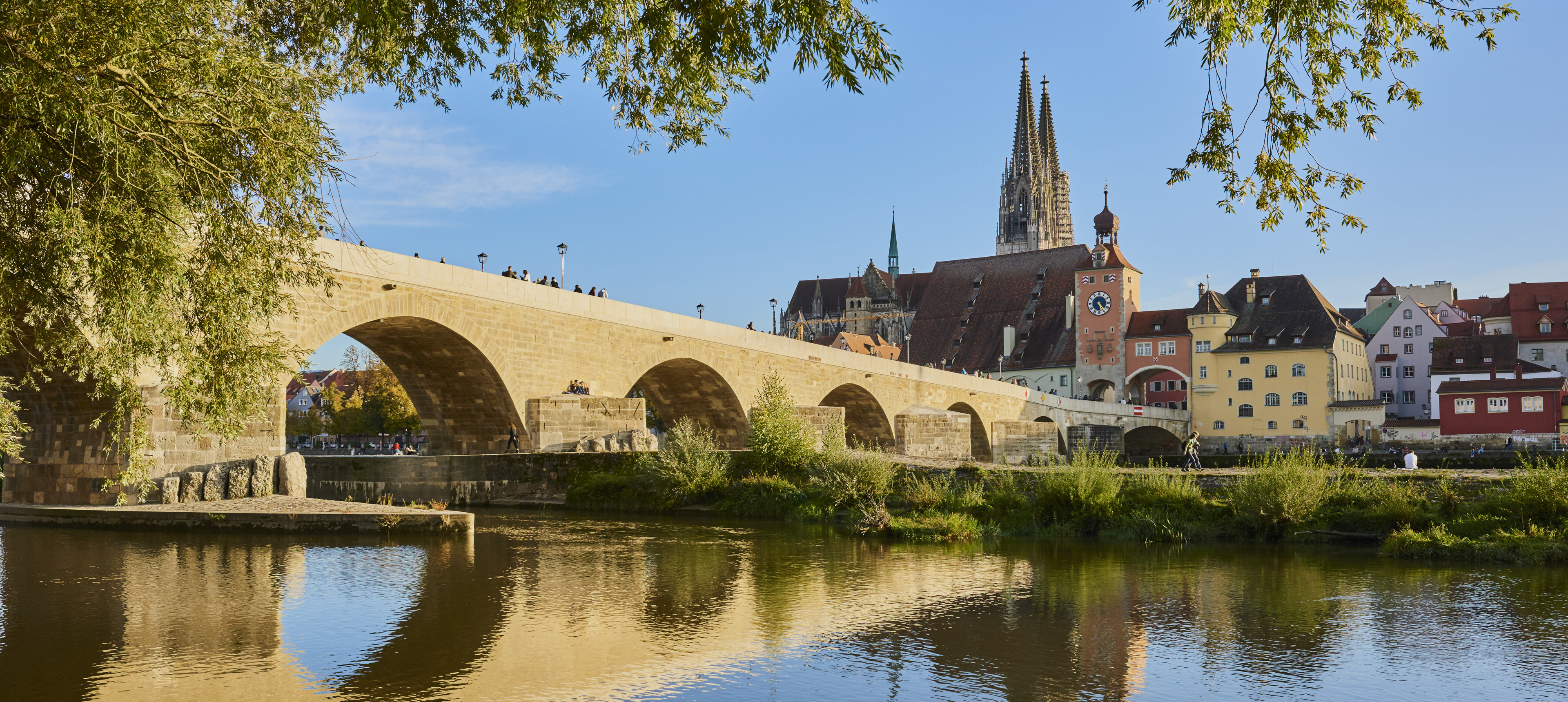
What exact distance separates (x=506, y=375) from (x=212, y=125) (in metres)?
16.0

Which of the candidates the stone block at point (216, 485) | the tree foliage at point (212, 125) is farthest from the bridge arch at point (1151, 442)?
the tree foliage at point (212, 125)

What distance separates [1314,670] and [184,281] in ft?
24.8

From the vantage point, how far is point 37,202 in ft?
24.5

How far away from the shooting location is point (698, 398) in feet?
106

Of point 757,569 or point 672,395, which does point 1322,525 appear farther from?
point 672,395

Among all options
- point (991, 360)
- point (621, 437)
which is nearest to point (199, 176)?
point (621, 437)

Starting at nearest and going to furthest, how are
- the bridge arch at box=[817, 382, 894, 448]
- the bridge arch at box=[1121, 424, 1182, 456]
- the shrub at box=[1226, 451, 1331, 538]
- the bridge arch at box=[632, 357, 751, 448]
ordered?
the shrub at box=[1226, 451, 1331, 538], the bridge arch at box=[632, 357, 751, 448], the bridge arch at box=[817, 382, 894, 448], the bridge arch at box=[1121, 424, 1182, 456]

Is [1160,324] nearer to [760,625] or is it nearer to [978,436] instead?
[978,436]

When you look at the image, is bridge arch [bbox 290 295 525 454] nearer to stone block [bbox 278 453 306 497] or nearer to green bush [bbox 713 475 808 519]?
stone block [bbox 278 453 306 497]

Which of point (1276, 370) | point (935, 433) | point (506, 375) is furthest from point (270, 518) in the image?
point (1276, 370)

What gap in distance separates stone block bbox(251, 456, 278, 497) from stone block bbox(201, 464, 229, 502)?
0.32m

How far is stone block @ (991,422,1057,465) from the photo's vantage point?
1585 inches

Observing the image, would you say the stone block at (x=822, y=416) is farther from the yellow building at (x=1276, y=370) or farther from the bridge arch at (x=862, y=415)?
the yellow building at (x=1276, y=370)

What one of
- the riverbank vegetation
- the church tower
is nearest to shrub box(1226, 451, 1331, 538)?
the riverbank vegetation
